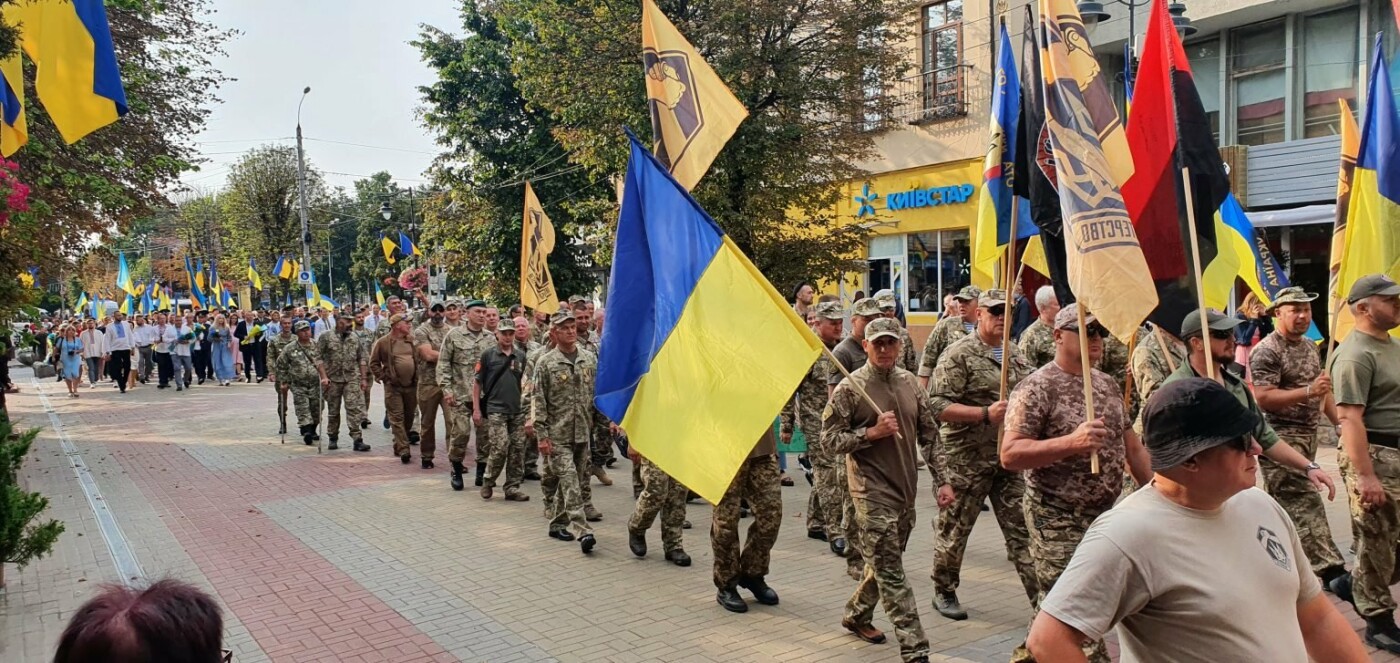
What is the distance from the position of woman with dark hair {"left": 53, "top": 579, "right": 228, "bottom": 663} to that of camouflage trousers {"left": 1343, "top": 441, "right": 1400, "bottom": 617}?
595 cm

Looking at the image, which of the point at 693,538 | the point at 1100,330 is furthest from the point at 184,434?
the point at 1100,330

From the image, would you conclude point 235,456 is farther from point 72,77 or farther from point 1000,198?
point 1000,198

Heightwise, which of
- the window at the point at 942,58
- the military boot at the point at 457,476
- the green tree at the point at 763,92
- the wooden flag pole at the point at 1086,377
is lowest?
the military boot at the point at 457,476

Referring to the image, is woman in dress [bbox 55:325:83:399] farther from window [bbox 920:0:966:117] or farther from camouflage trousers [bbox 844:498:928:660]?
camouflage trousers [bbox 844:498:928:660]

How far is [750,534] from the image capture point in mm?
6969

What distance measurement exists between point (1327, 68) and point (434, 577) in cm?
1876

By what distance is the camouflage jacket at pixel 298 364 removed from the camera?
15609mm

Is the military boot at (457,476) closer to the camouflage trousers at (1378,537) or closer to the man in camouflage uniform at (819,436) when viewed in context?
the man in camouflage uniform at (819,436)

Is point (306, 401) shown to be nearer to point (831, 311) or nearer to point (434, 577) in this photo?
point (434, 577)

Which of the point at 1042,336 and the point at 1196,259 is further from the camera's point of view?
the point at 1042,336

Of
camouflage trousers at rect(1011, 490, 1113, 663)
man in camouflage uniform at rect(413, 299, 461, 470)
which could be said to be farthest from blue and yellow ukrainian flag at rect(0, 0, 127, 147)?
camouflage trousers at rect(1011, 490, 1113, 663)

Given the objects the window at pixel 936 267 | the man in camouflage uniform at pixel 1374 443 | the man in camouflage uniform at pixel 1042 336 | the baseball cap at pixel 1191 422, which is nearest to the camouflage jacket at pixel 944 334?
the man in camouflage uniform at pixel 1042 336

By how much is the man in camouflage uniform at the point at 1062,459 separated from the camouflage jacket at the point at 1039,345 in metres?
3.05

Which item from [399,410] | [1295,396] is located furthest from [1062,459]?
[399,410]
